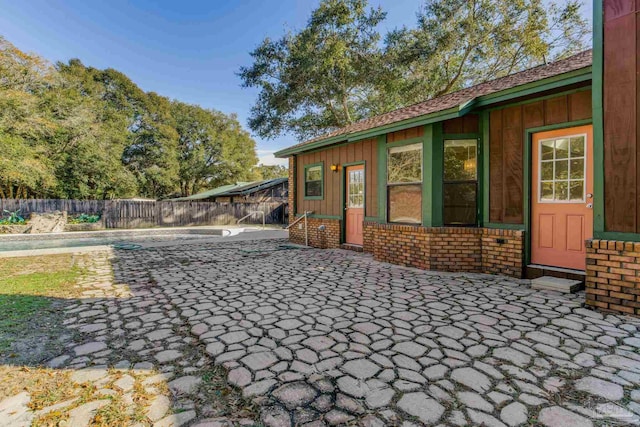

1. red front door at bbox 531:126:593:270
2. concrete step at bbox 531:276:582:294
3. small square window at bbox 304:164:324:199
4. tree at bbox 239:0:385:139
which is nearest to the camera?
concrete step at bbox 531:276:582:294

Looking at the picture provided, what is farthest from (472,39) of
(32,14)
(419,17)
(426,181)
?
(32,14)

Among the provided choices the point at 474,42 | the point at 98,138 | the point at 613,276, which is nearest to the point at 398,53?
the point at 474,42

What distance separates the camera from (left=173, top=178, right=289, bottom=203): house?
70.5 ft

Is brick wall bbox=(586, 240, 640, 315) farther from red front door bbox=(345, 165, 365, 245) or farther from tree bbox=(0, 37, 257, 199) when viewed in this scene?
tree bbox=(0, 37, 257, 199)

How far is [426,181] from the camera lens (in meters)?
5.33

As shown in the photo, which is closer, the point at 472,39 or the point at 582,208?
the point at 582,208

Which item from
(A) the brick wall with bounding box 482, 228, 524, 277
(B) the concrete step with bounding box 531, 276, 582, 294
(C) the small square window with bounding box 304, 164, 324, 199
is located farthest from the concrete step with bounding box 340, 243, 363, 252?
(B) the concrete step with bounding box 531, 276, 582, 294

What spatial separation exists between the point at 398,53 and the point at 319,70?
375 cm

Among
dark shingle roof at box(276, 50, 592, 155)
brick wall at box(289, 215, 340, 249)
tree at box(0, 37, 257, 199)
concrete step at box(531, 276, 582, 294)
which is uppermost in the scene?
tree at box(0, 37, 257, 199)

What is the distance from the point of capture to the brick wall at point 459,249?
186 inches

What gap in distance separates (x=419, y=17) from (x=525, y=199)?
13.0m

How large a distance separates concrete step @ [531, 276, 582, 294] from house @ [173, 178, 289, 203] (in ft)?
61.2

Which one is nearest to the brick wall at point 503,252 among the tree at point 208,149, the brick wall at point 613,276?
the brick wall at point 613,276

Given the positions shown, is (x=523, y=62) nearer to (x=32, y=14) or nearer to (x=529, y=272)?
(x=529, y=272)
